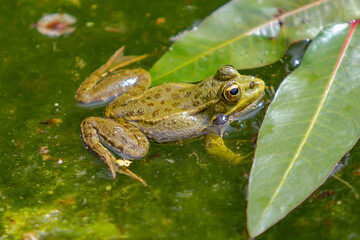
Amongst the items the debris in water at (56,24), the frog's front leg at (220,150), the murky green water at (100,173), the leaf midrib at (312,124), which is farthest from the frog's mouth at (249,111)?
the debris in water at (56,24)

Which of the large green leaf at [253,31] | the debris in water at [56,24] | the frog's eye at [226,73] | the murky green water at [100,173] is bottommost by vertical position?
the murky green water at [100,173]

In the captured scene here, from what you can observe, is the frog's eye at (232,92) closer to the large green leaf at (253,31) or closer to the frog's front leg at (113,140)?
the large green leaf at (253,31)

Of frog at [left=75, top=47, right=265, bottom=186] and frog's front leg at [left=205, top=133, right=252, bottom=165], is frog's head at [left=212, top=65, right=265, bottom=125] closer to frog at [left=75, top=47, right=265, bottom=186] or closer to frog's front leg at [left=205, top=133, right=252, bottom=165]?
frog at [left=75, top=47, right=265, bottom=186]

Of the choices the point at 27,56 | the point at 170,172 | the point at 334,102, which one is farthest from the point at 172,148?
the point at 27,56

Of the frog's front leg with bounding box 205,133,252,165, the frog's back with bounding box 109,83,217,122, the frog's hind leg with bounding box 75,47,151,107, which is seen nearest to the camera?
the frog's front leg with bounding box 205,133,252,165

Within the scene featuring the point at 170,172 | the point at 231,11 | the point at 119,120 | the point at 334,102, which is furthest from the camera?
the point at 231,11

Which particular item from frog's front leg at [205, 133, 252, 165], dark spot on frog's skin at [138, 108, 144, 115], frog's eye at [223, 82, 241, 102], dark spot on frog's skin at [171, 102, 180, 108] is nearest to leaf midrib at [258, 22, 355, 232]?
frog's front leg at [205, 133, 252, 165]

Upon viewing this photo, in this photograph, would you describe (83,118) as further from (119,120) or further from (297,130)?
(297,130)
